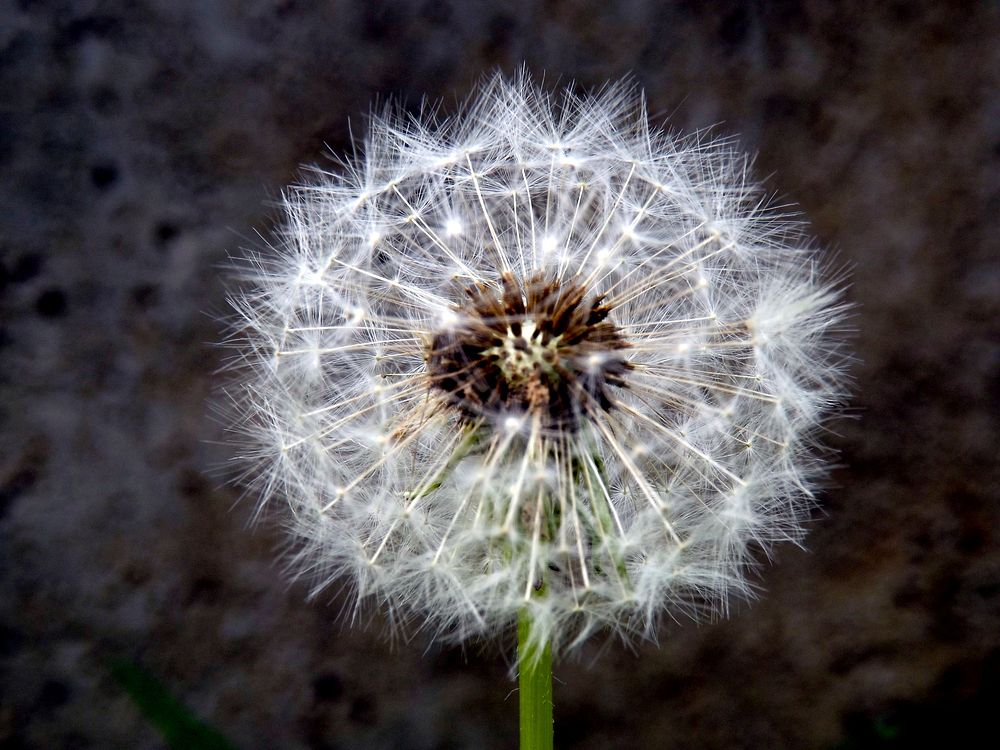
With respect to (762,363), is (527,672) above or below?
below

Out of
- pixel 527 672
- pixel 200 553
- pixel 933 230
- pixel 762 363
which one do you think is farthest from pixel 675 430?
pixel 200 553

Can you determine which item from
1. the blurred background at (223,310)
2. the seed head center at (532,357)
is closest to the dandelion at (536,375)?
the seed head center at (532,357)

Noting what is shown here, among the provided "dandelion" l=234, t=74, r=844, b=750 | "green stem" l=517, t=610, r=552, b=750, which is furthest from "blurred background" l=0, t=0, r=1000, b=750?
"green stem" l=517, t=610, r=552, b=750

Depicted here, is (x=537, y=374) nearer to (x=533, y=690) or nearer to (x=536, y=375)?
(x=536, y=375)

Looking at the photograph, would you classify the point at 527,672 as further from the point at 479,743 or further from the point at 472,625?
the point at 479,743

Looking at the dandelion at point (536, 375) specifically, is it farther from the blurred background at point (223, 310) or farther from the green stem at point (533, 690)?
the blurred background at point (223, 310)

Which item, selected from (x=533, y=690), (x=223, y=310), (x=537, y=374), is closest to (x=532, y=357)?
(x=537, y=374)

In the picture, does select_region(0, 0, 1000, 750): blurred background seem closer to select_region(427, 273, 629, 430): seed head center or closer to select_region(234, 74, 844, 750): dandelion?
select_region(234, 74, 844, 750): dandelion
